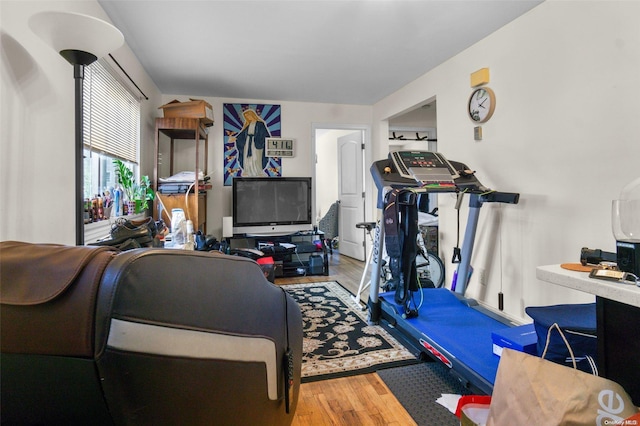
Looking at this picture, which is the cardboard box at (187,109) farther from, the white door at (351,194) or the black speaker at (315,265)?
the white door at (351,194)

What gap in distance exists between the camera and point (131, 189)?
2617mm

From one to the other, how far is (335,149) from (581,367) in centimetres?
517

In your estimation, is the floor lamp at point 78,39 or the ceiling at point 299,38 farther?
the ceiling at point 299,38

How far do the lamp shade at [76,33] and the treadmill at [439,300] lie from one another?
175 centimetres

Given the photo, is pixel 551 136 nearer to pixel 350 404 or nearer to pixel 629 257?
pixel 629 257

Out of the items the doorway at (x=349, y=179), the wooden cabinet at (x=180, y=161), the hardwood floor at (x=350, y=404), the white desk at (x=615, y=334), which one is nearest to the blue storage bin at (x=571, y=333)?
the white desk at (x=615, y=334)

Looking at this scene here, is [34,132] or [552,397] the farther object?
[34,132]

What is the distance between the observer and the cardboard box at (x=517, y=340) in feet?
5.02

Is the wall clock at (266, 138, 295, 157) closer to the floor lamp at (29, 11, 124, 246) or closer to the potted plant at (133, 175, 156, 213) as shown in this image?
the potted plant at (133, 175, 156, 213)

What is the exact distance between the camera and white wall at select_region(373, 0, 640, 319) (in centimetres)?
187

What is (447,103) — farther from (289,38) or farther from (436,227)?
(289,38)

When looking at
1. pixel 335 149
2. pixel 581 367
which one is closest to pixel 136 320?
pixel 581 367

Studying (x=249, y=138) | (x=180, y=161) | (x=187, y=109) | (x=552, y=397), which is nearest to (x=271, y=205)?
(x=249, y=138)

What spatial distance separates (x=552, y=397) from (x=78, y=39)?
2.14 m
